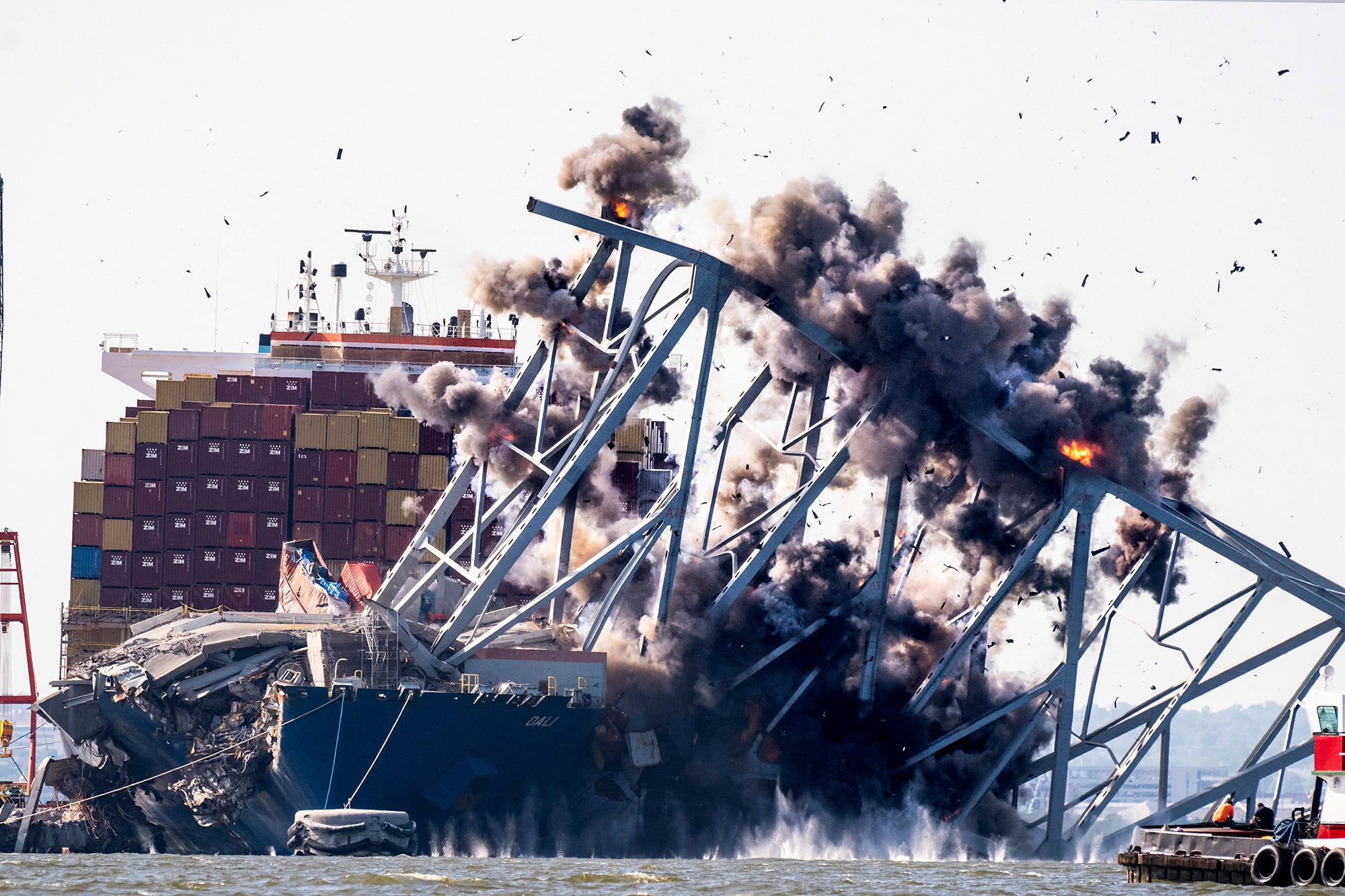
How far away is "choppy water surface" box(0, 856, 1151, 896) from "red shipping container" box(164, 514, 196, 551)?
2768cm

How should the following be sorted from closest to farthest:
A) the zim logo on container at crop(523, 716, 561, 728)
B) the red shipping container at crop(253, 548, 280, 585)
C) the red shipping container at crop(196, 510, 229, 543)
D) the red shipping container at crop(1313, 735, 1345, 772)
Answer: the red shipping container at crop(1313, 735, 1345, 772) → the zim logo on container at crop(523, 716, 561, 728) → the red shipping container at crop(253, 548, 280, 585) → the red shipping container at crop(196, 510, 229, 543)

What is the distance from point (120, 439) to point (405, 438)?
39.0ft

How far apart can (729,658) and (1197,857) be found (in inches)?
796

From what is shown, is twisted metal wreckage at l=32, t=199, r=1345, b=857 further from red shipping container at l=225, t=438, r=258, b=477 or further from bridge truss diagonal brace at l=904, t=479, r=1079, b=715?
red shipping container at l=225, t=438, r=258, b=477

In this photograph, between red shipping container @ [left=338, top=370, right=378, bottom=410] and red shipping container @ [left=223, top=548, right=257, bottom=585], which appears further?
red shipping container @ [left=338, top=370, right=378, bottom=410]

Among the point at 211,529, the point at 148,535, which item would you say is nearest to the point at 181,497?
the point at 211,529

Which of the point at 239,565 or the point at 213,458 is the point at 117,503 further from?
the point at 239,565

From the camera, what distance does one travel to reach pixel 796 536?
67438mm

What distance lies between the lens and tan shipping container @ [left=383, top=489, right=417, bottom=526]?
3408 inches

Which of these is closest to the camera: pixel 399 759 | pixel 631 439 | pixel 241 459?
pixel 399 759

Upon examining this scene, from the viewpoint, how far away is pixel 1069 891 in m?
46.1

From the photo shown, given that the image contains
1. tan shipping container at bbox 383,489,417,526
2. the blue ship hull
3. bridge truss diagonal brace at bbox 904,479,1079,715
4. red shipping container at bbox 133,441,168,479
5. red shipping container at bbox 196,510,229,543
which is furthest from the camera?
red shipping container at bbox 133,441,168,479

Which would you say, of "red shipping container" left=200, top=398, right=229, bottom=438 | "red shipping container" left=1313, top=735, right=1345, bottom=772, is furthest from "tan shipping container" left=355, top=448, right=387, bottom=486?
"red shipping container" left=1313, top=735, right=1345, bottom=772

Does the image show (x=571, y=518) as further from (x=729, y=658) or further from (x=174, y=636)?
(x=174, y=636)
